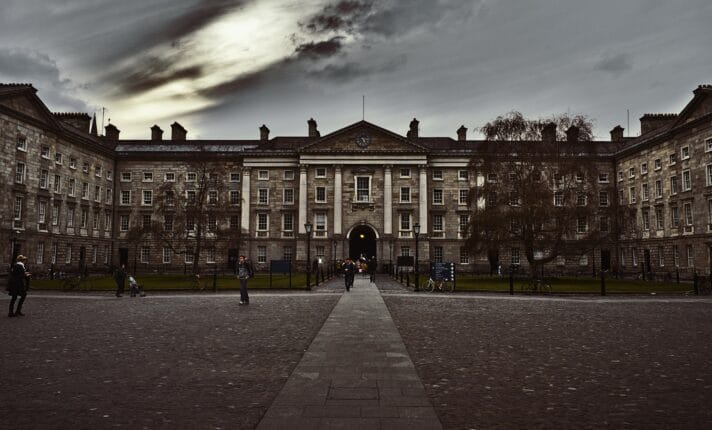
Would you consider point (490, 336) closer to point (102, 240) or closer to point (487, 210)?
point (487, 210)

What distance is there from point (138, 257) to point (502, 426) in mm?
59480

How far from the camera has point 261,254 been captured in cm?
5897

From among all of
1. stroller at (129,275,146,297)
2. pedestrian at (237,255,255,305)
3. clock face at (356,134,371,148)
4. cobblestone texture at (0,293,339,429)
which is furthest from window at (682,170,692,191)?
stroller at (129,275,146,297)

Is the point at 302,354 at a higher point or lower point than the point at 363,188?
lower

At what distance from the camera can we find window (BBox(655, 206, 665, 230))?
47469mm

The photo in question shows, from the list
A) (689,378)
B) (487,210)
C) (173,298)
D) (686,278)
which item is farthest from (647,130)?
(689,378)

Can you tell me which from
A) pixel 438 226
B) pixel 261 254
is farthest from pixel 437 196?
pixel 261 254

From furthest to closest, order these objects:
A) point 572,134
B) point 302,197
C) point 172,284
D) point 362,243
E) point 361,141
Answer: point 362,243
point 361,141
point 302,197
point 572,134
point 172,284

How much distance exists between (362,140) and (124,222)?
27569mm

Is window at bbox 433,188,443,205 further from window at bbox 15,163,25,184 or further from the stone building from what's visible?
window at bbox 15,163,25,184

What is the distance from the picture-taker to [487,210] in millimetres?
38281

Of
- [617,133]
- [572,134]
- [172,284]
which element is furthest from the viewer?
[617,133]

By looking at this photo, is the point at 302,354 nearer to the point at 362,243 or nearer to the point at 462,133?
the point at 362,243

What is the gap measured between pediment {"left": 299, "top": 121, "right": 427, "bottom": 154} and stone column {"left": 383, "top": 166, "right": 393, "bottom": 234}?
8.20ft
